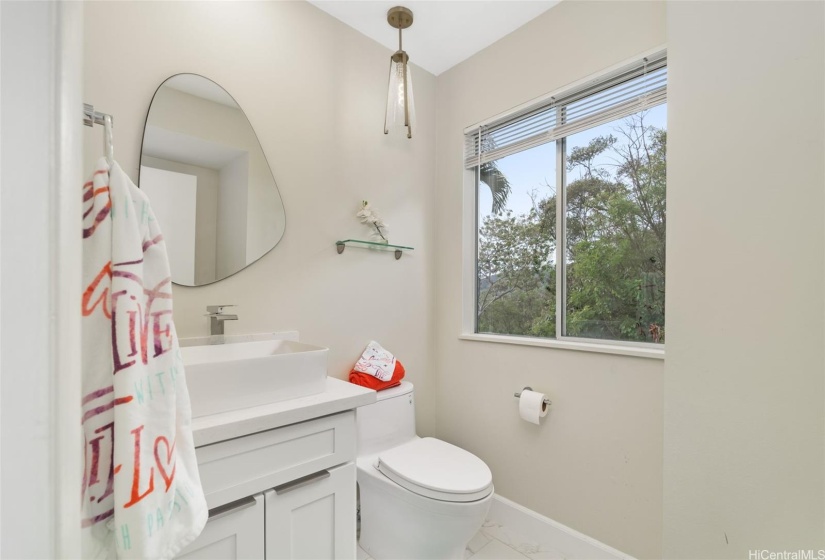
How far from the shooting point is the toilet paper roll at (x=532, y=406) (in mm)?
1702

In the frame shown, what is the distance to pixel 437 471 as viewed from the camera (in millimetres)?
1502

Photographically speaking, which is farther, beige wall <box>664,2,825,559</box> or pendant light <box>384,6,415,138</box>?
pendant light <box>384,6,415,138</box>

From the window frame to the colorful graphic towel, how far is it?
0.49 meters

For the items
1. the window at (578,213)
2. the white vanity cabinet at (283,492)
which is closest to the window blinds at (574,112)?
the window at (578,213)

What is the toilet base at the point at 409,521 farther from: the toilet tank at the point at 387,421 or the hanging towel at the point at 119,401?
the hanging towel at the point at 119,401

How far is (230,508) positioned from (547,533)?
1442 mm

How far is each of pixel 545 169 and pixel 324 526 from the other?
1816 mm

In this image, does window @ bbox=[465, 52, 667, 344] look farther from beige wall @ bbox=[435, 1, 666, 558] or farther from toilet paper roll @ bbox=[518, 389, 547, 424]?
toilet paper roll @ bbox=[518, 389, 547, 424]

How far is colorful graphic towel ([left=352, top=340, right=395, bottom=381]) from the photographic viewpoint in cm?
181

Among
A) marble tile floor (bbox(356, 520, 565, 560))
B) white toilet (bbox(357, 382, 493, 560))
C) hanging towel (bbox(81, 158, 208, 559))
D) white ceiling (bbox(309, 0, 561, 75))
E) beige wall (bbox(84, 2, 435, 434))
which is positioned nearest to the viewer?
hanging towel (bbox(81, 158, 208, 559))

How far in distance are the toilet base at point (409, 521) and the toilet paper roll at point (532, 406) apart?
421mm

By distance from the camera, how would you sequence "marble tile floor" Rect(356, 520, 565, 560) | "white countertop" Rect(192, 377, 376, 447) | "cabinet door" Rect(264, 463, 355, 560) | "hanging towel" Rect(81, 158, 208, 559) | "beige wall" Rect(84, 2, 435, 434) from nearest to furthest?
1. "hanging towel" Rect(81, 158, 208, 559)
2. "white countertop" Rect(192, 377, 376, 447)
3. "cabinet door" Rect(264, 463, 355, 560)
4. "beige wall" Rect(84, 2, 435, 434)
5. "marble tile floor" Rect(356, 520, 565, 560)

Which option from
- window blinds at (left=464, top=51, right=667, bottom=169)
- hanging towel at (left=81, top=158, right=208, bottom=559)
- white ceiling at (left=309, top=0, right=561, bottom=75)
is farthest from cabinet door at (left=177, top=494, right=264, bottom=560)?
white ceiling at (left=309, top=0, right=561, bottom=75)

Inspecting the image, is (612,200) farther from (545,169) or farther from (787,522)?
(787,522)
